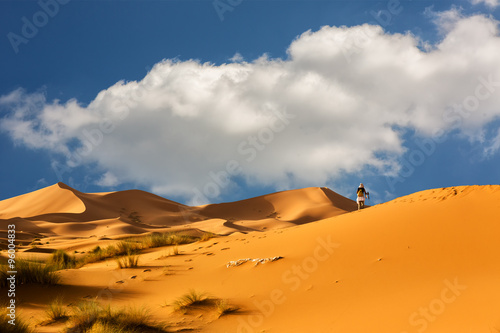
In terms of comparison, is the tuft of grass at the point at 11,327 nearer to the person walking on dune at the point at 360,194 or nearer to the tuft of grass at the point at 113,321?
the tuft of grass at the point at 113,321

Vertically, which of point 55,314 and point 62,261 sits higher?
point 62,261

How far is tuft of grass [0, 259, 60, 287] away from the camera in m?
7.95

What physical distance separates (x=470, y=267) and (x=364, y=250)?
2062 mm

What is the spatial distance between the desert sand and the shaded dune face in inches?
824

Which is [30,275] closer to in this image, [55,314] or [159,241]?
[55,314]

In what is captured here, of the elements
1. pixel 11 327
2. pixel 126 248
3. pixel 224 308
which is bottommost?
pixel 224 308

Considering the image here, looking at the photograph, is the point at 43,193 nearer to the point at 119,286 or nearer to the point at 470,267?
the point at 119,286

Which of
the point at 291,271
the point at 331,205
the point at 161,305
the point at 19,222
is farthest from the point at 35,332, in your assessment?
the point at 331,205

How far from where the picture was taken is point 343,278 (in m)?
7.39

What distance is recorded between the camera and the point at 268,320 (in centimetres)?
604

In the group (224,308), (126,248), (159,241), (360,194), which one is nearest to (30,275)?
(224,308)

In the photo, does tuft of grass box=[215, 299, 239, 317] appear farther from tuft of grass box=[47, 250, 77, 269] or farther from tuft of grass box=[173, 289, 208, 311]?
tuft of grass box=[47, 250, 77, 269]

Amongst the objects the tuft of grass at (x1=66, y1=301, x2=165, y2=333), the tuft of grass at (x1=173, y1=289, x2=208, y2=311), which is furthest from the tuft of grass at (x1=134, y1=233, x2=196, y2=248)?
the tuft of grass at (x1=66, y1=301, x2=165, y2=333)

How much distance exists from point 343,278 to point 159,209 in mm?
41855
